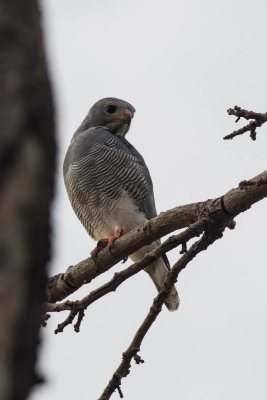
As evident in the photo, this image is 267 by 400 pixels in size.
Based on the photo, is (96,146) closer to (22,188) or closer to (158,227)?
(158,227)

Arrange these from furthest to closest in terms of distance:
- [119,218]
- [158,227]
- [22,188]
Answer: [119,218], [158,227], [22,188]

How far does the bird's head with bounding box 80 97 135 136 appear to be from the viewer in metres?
9.74

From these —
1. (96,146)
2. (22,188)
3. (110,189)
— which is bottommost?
(22,188)

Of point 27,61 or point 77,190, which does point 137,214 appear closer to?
point 77,190

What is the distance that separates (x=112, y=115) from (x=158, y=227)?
474cm

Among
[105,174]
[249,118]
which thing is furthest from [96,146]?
[249,118]

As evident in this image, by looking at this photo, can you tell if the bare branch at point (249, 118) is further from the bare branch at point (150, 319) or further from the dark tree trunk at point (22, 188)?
the dark tree trunk at point (22, 188)

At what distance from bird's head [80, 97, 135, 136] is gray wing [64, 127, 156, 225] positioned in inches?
22.3

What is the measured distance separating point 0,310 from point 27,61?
43cm

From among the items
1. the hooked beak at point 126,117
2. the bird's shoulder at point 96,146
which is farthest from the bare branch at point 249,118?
the hooked beak at point 126,117

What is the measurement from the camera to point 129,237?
576cm

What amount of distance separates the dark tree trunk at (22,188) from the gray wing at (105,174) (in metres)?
7.31

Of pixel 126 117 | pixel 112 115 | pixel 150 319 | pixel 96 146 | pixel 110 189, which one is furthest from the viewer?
pixel 112 115

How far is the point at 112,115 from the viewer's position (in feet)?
32.3
